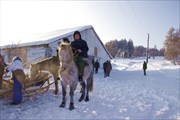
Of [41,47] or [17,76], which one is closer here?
[17,76]

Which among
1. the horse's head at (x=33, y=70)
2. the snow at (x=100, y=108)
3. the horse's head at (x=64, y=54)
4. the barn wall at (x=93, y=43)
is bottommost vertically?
the snow at (x=100, y=108)

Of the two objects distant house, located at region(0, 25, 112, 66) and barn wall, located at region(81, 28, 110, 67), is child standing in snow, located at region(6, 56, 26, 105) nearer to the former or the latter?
distant house, located at region(0, 25, 112, 66)

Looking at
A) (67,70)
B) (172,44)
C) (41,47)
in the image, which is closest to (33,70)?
(67,70)

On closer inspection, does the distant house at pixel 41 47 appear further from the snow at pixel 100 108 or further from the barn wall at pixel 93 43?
the snow at pixel 100 108

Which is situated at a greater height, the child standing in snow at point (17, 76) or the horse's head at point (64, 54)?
the horse's head at point (64, 54)

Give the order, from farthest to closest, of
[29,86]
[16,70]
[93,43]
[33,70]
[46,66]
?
[93,43]
[46,66]
[33,70]
[29,86]
[16,70]

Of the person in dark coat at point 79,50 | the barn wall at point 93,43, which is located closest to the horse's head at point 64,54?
the person in dark coat at point 79,50

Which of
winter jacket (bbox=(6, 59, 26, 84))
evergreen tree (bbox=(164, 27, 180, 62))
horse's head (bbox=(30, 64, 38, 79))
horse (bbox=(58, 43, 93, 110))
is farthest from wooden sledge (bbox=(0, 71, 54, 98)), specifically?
evergreen tree (bbox=(164, 27, 180, 62))

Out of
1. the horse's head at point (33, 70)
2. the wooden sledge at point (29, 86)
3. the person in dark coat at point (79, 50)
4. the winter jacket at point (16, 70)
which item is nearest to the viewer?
the person in dark coat at point (79, 50)

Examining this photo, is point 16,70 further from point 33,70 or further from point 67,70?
point 67,70

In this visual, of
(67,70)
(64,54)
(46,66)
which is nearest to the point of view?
(64,54)

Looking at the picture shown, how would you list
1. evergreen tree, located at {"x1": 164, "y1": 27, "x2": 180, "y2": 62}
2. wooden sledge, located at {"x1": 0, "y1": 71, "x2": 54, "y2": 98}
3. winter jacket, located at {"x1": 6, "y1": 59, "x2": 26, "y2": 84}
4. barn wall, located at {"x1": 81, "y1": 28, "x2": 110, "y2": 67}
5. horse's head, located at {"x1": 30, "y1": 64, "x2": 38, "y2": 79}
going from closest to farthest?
winter jacket, located at {"x1": 6, "y1": 59, "x2": 26, "y2": 84}, wooden sledge, located at {"x1": 0, "y1": 71, "x2": 54, "y2": 98}, horse's head, located at {"x1": 30, "y1": 64, "x2": 38, "y2": 79}, barn wall, located at {"x1": 81, "y1": 28, "x2": 110, "y2": 67}, evergreen tree, located at {"x1": 164, "y1": 27, "x2": 180, "y2": 62}

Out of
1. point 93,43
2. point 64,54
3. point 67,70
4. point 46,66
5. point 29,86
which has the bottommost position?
point 29,86

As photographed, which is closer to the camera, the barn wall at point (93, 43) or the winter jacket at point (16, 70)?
the winter jacket at point (16, 70)
